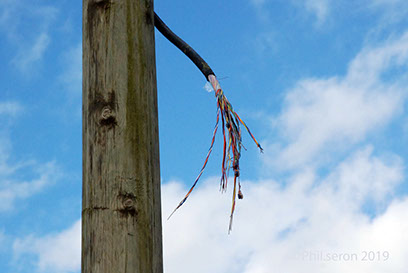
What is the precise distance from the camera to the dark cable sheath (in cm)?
290

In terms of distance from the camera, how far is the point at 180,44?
2990 millimetres

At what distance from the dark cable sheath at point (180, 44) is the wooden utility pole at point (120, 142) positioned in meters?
0.34

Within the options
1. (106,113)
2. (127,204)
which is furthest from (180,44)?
(127,204)

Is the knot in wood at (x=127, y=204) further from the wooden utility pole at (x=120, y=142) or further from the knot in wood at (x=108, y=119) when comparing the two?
the knot in wood at (x=108, y=119)

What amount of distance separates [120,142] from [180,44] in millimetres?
878

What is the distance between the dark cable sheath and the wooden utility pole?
1.11 feet

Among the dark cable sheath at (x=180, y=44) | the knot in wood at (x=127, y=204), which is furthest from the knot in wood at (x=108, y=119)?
the dark cable sheath at (x=180, y=44)

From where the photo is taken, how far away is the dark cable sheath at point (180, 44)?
2.90m

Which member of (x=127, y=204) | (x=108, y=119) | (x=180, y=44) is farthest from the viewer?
(x=180, y=44)

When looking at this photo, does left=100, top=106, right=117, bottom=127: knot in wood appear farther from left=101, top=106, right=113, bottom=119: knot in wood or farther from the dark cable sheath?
the dark cable sheath

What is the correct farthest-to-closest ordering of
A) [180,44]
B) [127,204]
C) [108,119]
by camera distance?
[180,44]
[108,119]
[127,204]

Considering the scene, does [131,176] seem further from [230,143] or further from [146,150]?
[230,143]

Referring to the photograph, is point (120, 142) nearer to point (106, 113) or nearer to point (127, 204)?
point (106, 113)

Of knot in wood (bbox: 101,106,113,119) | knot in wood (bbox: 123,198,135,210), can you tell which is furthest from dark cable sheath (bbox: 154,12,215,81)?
knot in wood (bbox: 123,198,135,210)
